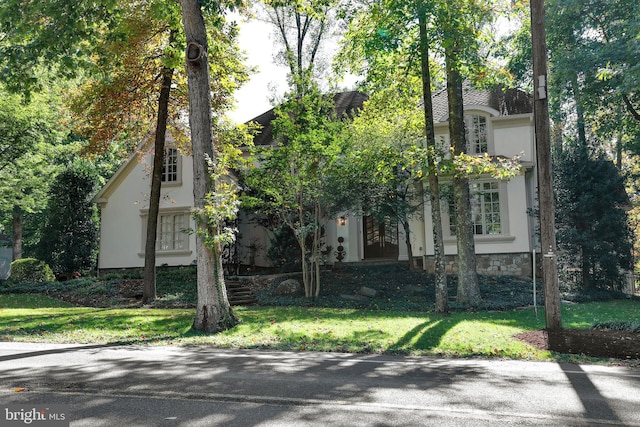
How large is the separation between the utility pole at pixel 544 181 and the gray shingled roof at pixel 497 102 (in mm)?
10910

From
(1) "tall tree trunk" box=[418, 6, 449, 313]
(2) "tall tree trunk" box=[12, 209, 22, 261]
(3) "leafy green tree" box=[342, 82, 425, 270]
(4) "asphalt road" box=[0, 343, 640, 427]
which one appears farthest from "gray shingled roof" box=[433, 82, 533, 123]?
(2) "tall tree trunk" box=[12, 209, 22, 261]

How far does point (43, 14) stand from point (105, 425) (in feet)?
33.6

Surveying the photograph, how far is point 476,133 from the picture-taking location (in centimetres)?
2016

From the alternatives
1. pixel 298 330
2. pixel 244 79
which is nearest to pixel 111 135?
pixel 244 79

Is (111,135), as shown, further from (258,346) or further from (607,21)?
(607,21)

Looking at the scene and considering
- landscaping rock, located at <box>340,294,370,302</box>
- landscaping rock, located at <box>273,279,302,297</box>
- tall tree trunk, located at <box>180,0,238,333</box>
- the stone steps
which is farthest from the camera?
landscaping rock, located at <box>273,279,302,297</box>

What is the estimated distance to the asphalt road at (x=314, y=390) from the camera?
4.71 metres

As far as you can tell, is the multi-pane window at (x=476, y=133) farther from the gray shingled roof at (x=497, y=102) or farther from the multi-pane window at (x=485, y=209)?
the multi-pane window at (x=485, y=209)

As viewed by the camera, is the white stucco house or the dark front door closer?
the white stucco house

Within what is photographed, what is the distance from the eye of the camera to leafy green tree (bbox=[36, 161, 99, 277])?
23562mm

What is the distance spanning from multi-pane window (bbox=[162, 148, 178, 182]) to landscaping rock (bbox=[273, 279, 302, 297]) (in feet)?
28.0

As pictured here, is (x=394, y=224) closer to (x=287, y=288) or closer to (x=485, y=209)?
(x=485, y=209)

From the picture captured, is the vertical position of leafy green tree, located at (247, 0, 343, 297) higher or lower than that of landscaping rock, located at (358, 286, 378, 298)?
higher

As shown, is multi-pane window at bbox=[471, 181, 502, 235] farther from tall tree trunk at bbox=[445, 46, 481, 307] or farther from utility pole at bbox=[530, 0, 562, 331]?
utility pole at bbox=[530, 0, 562, 331]
